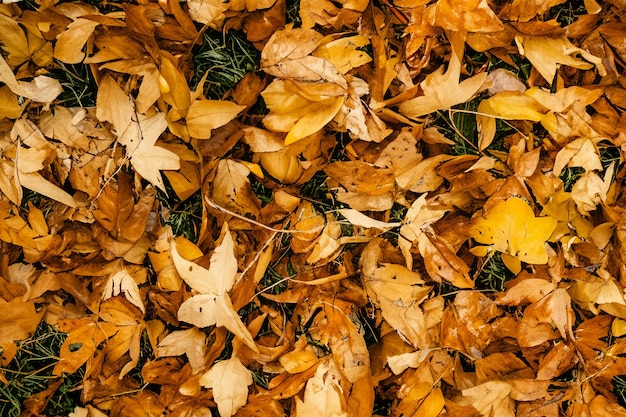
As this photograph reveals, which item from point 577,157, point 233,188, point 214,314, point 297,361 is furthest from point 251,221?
point 577,157

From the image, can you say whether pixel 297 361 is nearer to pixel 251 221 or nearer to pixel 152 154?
pixel 251 221

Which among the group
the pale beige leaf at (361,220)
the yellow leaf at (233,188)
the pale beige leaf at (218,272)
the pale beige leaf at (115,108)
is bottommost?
the pale beige leaf at (218,272)

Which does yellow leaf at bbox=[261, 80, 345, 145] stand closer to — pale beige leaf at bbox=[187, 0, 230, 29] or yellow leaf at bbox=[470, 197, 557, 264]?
pale beige leaf at bbox=[187, 0, 230, 29]

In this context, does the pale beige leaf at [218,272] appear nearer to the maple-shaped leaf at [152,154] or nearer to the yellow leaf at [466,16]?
the maple-shaped leaf at [152,154]

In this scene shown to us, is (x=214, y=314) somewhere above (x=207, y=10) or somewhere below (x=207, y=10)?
below

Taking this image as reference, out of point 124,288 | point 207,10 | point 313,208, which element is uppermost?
point 207,10

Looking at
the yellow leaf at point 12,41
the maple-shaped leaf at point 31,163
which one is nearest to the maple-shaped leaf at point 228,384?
the maple-shaped leaf at point 31,163

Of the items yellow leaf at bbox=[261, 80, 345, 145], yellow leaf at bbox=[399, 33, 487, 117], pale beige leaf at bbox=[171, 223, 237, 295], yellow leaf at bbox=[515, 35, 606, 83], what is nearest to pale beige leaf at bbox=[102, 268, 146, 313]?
pale beige leaf at bbox=[171, 223, 237, 295]

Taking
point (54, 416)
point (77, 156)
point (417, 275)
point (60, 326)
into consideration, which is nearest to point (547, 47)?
point (417, 275)

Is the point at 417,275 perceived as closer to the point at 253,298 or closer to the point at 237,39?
the point at 253,298
